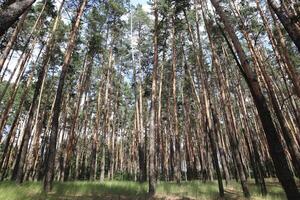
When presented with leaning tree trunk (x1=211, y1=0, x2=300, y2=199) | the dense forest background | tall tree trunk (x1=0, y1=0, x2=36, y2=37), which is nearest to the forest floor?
the dense forest background

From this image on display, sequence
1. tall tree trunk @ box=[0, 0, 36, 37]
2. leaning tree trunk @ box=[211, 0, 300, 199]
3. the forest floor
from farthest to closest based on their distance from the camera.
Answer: the forest floor → leaning tree trunk @ box=[211, 0, 300, 199] → tall tree trunk @ box=[0, 0, 36, 37]

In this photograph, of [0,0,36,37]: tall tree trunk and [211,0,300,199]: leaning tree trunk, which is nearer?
[0,0,36,37]: tall tree trunk

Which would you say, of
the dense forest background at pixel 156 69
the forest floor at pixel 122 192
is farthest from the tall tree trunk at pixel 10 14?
the forest floor at pixel 122 192

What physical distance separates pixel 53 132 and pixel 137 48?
1504cm

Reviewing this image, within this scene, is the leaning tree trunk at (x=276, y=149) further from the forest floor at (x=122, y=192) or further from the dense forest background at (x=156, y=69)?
the forest floor at (x=122, y=192)

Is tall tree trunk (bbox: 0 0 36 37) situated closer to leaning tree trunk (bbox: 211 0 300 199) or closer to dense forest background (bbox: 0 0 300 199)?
dense forest background (bbox: 0 0 300 199)

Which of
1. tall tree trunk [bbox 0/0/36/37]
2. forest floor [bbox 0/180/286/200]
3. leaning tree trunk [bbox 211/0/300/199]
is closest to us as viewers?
tall tree trunk [bbox 0/0/36/37]

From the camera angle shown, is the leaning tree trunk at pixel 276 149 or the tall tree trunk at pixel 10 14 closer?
the tall tree trunk at pixel 10 14

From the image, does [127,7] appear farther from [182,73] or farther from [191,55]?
[182,73]

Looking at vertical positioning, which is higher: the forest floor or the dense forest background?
the dense forest background

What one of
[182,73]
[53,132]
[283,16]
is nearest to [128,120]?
[182,73]

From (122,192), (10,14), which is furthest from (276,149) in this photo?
(122,192)

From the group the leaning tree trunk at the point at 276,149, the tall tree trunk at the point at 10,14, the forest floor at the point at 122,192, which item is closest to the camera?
the tall tree trunk at the point at 10,14

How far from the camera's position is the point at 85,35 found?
898 inches
